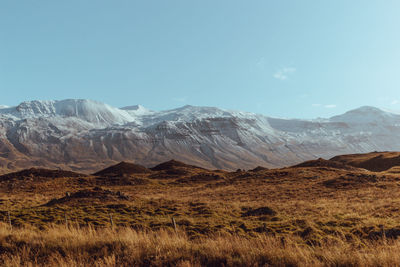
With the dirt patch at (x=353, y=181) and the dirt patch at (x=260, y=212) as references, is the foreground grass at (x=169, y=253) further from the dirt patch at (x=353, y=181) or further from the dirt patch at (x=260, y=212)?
the dirt patch at (x=353, y=181)

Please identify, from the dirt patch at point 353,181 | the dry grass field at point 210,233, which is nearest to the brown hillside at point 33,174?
the dry grass field at point 210,233

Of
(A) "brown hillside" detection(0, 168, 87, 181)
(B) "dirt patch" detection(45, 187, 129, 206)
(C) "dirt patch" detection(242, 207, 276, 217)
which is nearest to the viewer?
(C) "dirt patch" detection(242, 207, 276, 217)

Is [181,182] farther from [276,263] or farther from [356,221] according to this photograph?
[276,263]

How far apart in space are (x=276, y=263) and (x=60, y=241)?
6.84 m

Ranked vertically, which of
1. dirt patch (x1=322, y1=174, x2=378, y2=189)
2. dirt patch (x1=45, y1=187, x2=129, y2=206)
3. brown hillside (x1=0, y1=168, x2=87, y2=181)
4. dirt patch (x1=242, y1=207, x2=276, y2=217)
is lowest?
brown hillside (x1=0, y1=168, x2=87, y2=181)

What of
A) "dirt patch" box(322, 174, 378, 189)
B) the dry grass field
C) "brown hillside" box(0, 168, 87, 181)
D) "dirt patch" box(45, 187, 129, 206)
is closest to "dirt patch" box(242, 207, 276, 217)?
the dry grass field

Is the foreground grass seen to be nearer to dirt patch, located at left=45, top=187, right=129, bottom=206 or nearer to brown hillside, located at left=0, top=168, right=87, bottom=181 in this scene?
dirt patch, located at left=45, top=187, right=129, bottom=206

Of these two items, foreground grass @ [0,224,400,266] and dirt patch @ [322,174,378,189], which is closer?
foreground grass @ [0,224,400,266]

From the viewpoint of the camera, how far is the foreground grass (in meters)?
7.68

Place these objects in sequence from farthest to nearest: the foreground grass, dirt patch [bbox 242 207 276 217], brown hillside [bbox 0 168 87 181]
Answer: brown hillside [bbox 0 168 87 181] < dirt patch [bbox 242 207 276 217] < the foreground grass

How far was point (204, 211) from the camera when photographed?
28.0 metres

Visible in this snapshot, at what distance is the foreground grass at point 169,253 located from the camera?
7.68 metres

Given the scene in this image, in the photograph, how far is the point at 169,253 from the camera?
28.5 feet

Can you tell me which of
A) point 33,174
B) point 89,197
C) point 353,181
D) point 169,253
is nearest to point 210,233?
point 169,253
